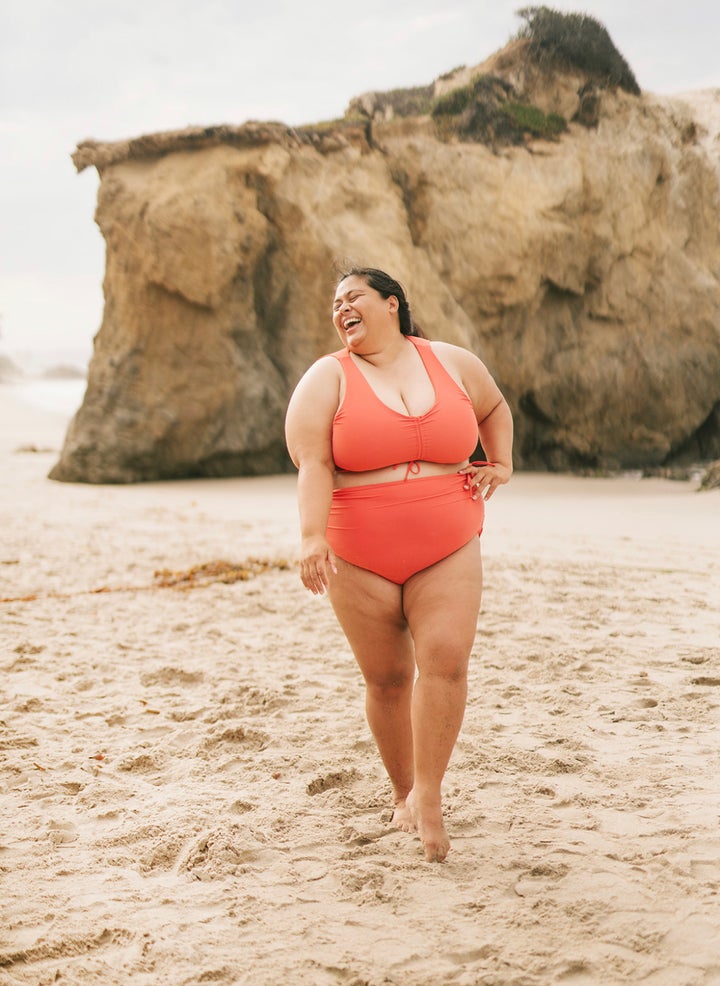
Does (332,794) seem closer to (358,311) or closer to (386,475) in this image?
(386,475)

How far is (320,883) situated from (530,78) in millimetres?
11742

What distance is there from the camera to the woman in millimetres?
2658

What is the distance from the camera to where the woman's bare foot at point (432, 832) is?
267 centimetres

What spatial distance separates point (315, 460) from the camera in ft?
8.79

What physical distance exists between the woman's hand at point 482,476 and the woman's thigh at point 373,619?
1.24 ft

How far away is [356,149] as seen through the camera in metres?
11.5

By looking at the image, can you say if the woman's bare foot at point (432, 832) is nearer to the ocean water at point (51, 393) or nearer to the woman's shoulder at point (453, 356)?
the woman's shoulder at point (453, 356)

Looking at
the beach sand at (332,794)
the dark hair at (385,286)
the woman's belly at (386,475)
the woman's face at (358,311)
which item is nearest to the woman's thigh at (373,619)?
the woman's belly at (386,475)

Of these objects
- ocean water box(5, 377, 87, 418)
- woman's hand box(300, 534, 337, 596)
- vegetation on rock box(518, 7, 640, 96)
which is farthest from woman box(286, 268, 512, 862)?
ocean water box(5, 377, 87, 418)

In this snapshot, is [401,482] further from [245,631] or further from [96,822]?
[245,631]

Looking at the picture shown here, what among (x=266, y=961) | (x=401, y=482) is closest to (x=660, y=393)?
(x=401, y=482)

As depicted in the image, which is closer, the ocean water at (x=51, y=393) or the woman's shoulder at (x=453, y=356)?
the woman's shoulder at (x=453, y=356)

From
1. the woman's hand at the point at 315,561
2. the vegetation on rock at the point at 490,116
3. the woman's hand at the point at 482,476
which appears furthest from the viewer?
the vegetation on rock at the point at 490,116

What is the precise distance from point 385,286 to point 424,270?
8.69 metres
